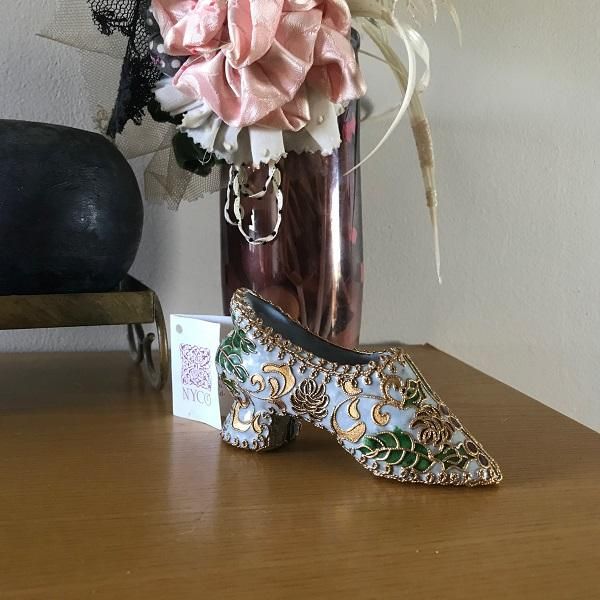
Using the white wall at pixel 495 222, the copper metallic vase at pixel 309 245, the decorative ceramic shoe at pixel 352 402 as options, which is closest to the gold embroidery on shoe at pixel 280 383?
the decorative ceramic shoe at pixel 352 402

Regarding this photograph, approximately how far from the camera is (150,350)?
60 centimetres

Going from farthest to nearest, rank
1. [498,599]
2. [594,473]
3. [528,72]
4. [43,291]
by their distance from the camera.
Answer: [528,72] → [43,291] → [594,473] → [498,599]

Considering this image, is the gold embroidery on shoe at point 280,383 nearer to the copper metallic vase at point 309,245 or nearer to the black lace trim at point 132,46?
the copper metallic vase at point 309,245

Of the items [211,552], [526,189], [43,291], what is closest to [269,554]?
[211,552]

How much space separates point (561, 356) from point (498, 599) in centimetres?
64

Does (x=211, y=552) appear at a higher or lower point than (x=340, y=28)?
lower

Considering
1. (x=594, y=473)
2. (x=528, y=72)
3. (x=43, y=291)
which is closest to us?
(x=594, y=473)

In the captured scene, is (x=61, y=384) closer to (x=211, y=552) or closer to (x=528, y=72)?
(x=211, y=552)

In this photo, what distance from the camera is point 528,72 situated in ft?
2.59

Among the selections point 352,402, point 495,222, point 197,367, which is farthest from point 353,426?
point 495,222

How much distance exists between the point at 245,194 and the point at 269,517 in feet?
0.81

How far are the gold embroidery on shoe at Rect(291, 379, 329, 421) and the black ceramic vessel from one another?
21 cm

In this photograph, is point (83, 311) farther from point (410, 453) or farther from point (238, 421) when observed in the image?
point (410, 453)

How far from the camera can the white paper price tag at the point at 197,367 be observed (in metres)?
0.47
